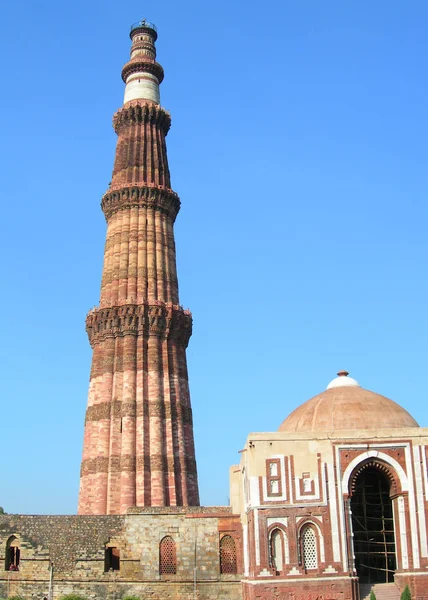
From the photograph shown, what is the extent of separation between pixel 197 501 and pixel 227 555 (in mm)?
6734

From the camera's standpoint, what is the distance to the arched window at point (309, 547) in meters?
30.7

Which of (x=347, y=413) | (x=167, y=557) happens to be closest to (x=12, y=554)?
(x=167, y=557)

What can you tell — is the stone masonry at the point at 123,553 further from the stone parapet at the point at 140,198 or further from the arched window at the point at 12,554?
the stone parapet at the point at 140,198

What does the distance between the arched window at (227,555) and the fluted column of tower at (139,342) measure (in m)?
4.86

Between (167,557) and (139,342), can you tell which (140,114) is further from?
(167,557)

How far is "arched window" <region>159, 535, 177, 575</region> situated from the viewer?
33469 mm

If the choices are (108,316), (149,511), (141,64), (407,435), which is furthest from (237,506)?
(141,64)

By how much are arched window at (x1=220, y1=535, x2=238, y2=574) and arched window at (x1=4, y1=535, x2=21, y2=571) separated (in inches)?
334

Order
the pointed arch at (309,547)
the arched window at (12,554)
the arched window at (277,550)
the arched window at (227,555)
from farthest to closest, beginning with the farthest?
the arched window at (12,554)
the arched window at (227,555)
the arched window at (277,550)
the pointed arch at (309,547)

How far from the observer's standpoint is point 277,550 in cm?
3095

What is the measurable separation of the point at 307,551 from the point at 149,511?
7019mm

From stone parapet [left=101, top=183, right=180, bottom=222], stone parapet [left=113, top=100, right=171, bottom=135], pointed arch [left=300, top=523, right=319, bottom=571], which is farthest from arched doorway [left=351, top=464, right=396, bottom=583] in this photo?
stone parapet [left=113, top=100, right=171, bottom=135]

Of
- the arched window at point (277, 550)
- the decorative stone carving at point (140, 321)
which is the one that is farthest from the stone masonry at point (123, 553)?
the decorative stone carving at point (140, 321)

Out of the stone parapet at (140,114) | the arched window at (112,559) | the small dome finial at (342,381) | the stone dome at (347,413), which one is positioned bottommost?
the arched window at (112,559)
